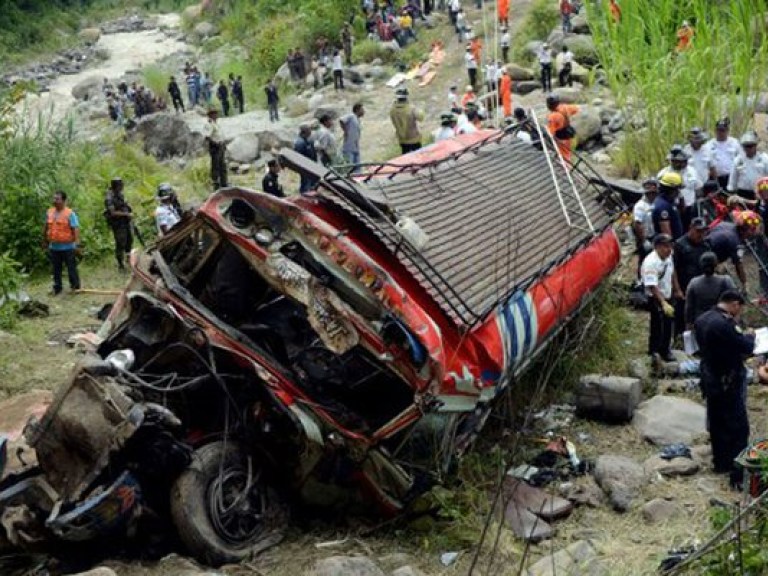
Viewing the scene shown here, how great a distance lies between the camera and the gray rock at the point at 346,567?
17.7ft

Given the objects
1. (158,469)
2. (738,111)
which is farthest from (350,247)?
(738,111)

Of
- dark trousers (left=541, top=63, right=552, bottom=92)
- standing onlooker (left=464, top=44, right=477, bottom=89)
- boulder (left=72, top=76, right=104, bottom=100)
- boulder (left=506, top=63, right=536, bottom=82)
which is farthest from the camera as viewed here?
boulder (left=72, top=76, right=104, bottom=100)

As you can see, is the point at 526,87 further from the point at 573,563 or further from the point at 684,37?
the point at 573,563

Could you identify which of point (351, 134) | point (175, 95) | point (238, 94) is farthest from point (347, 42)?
point (351, 134)

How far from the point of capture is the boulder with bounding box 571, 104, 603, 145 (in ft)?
50.0

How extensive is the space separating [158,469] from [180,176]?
11.4 m

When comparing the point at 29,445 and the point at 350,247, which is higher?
the point at 350,247

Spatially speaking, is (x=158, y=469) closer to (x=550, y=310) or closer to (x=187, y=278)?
(x=187, y=278)

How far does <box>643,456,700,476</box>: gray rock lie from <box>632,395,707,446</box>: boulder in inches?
16.7

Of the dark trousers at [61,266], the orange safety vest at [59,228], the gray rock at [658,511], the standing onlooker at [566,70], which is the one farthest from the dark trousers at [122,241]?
the standing onlooker at [566,70]

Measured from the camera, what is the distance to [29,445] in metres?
6.01

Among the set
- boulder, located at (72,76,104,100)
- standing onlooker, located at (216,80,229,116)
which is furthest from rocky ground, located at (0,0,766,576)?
boulder, located at (72,76,104,100)

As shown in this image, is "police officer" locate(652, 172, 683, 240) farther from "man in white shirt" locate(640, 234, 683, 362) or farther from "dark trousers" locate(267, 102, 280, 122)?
"dark trousers" locate(267, 102, 280, 122)

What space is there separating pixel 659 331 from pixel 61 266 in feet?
20.6
